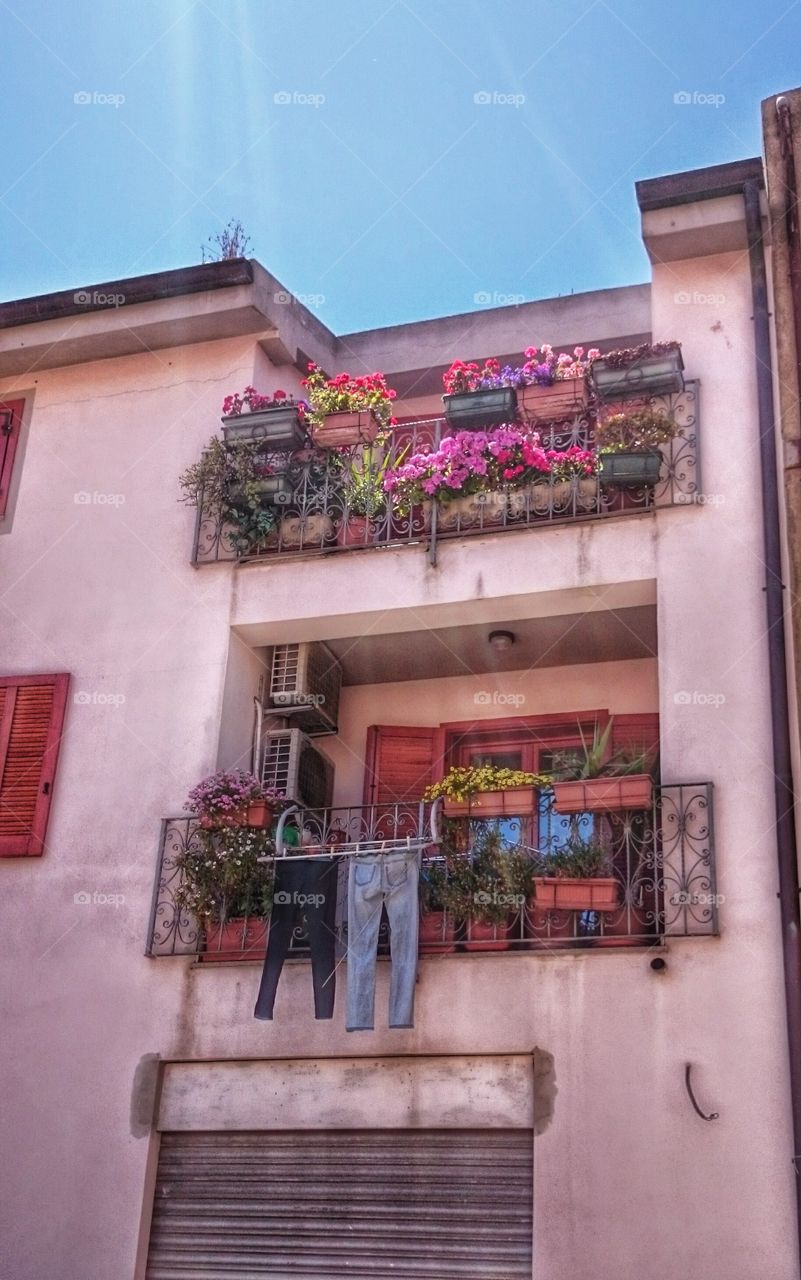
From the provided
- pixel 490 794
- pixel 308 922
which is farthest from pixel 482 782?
pixel 308 922

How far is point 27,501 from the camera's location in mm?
14156

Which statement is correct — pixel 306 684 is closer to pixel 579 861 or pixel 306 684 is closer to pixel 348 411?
pixel 348 411

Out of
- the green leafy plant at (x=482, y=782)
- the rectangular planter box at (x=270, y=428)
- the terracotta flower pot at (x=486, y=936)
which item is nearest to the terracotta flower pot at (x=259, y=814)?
the green leafy plant at (x=482, y=782)

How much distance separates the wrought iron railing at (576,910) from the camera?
416 inches

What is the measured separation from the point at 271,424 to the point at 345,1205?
19.8 feet

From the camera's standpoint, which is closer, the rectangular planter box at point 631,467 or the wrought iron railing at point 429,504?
the rectangular planter box at point 631,467

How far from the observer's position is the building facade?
33.3 ft

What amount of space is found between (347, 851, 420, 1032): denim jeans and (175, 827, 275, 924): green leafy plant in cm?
78

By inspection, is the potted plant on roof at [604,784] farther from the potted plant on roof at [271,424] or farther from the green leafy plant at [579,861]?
the potted plant on roof at [271,424]

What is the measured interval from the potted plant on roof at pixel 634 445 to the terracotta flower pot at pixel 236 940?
412 centimetres

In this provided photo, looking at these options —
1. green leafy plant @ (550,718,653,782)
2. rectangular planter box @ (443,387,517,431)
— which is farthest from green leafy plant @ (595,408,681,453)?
green leafy plant @ (550,718,653,782)

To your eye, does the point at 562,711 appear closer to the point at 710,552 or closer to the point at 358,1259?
Result: the point at 710,552

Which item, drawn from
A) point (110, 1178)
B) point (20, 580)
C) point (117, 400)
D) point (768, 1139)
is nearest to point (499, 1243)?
point (768, 1139)

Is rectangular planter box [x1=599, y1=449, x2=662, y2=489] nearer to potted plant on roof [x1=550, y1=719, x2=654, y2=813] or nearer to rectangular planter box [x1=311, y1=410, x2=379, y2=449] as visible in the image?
potted plant on roof [x1=550, y1=719, x2=654, y2=813]
